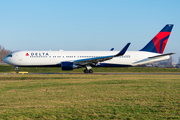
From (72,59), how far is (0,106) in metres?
27.6

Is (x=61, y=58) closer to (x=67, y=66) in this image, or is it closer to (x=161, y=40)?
(x=67, y=66)

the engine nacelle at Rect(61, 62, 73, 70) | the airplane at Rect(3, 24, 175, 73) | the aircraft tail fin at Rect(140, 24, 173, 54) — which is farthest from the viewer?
the aircraft tail fin at Rect(140, 24, 173, 54)

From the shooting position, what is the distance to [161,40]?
128ft

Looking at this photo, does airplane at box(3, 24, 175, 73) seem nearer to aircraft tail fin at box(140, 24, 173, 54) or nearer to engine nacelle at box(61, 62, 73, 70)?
engine nacelle at box(61, 62, 73, 70)

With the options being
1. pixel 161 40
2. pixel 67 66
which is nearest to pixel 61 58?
pixel 67 66

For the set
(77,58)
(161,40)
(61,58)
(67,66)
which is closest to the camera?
(67,66)

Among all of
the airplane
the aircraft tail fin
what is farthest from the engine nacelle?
the aircraft tail fin

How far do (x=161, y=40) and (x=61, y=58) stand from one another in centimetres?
1910

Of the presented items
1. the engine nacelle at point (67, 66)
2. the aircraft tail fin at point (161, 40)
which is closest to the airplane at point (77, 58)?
the engine nacelle at point (67, 66)

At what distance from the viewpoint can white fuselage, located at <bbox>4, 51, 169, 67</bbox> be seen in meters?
36.6

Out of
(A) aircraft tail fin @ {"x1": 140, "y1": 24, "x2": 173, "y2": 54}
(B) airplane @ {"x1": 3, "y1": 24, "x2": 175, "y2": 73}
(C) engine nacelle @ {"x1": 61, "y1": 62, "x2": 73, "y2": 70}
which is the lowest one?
(C) engine nacelle @ {"x1": 61, "y1": 62, "x2": 73, "y2": 70}

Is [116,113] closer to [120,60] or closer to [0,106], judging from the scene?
[0,106]

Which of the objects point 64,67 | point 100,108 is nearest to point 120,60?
point 64,67

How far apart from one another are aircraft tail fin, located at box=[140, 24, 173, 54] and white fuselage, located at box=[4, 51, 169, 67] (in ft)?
6.59
